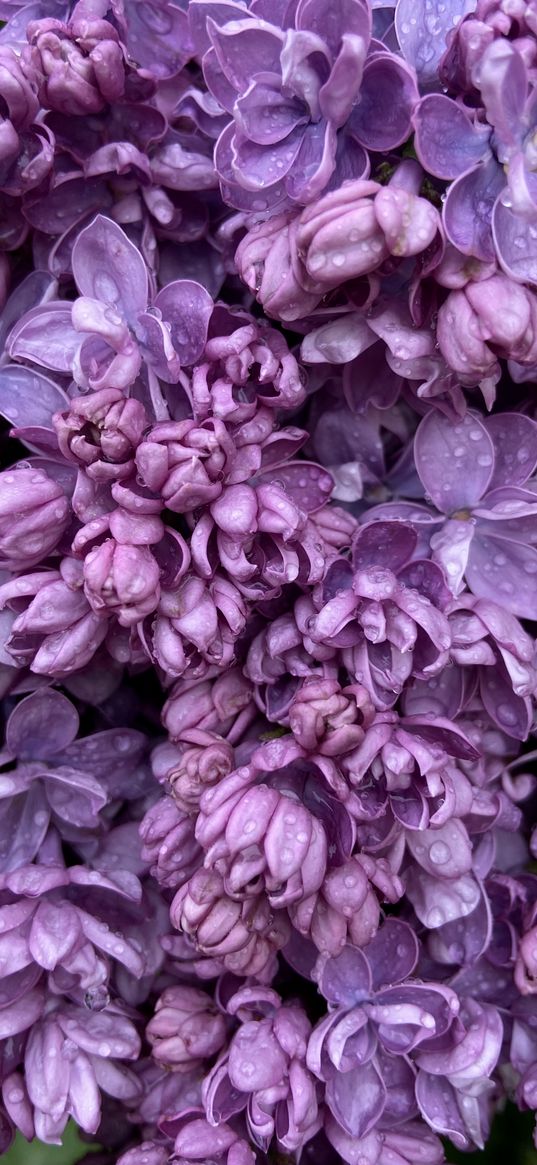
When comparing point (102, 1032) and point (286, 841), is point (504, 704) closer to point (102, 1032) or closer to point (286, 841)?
point (286, 841)

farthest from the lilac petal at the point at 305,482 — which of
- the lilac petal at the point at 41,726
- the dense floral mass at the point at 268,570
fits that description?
the lilac petal at the point at 41,726

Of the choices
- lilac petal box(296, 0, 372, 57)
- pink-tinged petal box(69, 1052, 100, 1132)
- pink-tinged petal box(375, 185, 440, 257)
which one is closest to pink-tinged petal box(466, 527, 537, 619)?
pink-tinged petal box(375, 185, 440, 257)

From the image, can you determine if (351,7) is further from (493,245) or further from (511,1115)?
(511,1115)

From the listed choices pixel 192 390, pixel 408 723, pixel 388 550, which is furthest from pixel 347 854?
pixel 192 390

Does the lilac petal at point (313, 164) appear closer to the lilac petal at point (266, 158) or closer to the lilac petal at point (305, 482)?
the lilac petal at point (266, 158)

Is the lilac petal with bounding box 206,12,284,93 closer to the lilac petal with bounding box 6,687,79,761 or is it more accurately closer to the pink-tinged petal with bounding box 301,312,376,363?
the pink-tinged petal with bounding box 301,312,376,363
